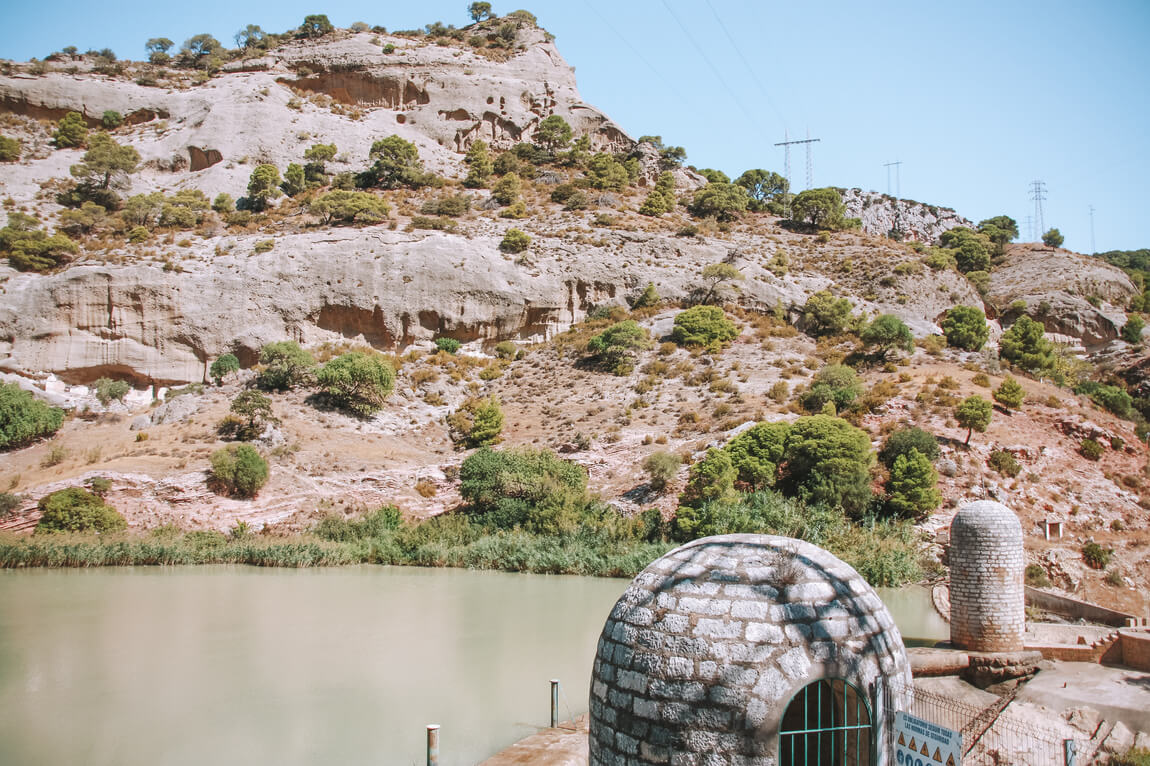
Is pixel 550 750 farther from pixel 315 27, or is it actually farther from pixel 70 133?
pixel 315 27

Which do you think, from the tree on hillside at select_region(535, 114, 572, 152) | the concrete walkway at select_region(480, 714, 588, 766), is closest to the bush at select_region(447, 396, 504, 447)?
the concrete walkway at select_region(480, 714, 588, 766)

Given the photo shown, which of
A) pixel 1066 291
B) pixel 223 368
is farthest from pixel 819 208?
pixel 223 368

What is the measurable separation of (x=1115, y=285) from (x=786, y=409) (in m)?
36.4

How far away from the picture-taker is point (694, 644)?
385 centimetres

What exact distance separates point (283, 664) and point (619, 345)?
25.3 metres

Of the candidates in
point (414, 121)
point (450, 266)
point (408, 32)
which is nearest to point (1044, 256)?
point (450, 266)

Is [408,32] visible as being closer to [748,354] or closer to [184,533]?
[748,354]

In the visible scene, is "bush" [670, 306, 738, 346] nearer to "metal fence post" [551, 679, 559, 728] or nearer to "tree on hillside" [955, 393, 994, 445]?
"tree on hillside" [955, 393, 994, 445]

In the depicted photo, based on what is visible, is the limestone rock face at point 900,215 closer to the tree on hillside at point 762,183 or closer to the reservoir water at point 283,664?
the tree on hillside at point 762,183

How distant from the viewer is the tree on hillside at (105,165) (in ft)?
146

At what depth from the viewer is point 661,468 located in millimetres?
25422

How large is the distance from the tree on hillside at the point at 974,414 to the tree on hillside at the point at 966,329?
11.5 meters

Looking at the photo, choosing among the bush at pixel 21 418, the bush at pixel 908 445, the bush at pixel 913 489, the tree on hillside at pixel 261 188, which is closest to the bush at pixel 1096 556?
the bush at pixel 913 489

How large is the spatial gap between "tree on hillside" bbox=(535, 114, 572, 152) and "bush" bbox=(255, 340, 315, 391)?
31480mm
